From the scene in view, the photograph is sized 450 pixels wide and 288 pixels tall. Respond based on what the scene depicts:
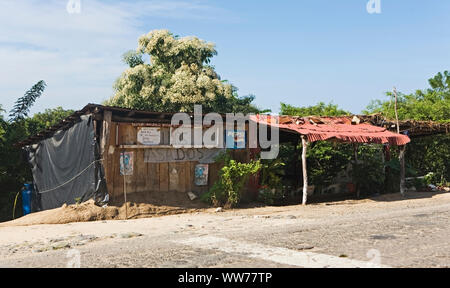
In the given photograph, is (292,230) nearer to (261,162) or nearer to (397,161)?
(261,162)

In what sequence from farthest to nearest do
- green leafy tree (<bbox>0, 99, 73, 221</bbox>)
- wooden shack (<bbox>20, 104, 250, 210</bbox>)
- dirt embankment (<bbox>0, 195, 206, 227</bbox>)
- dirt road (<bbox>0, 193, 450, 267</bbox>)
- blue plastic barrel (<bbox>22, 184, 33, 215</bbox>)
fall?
green leafy tree (<bbox>0, 99, 73, 221</bbox>) < blue plastic barrel (<bbox>22, 184, 33, 215</bbox>) < wooden shack (<bbox>20, 104, 250, 210</bbox>) < dirt embankment (<bbox>0, 195, 206, 227</bbox>) < dirt road (<bbox>0, 193, 450, 267</bbox>)

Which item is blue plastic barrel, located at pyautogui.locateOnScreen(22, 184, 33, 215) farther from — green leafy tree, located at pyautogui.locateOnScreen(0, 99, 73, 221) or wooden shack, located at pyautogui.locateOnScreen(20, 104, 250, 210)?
wooden shack, located at pyautogui.locateOnScreen(20, 104, 250, 210)

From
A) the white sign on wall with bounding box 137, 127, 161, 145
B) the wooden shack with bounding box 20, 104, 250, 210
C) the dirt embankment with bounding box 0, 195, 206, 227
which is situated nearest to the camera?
the dirt embankment with bounding box 0, 195, 206, 227

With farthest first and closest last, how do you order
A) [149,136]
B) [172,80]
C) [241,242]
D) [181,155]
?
[172,80] → [181,155] → [149,136] → [241,242]

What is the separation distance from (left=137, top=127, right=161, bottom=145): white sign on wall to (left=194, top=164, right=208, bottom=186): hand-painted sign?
1.58 meters

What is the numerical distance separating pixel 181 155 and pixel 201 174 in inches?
36.5

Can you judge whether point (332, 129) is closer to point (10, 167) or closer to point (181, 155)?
point (181, 155)

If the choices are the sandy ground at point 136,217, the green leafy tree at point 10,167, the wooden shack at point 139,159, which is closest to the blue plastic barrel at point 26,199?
the green leafy tree at point 10,167

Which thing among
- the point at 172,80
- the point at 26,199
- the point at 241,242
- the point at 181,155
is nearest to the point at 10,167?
the point at 26,199

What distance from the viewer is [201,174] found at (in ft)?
47.0

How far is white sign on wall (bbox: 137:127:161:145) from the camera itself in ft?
43.3

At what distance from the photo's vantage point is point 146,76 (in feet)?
87.2

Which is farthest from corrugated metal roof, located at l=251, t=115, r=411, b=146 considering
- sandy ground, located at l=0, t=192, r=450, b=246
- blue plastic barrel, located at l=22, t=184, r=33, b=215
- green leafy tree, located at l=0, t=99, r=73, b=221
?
green leafy tree, located at l=0, t=99, r=73, b=221
